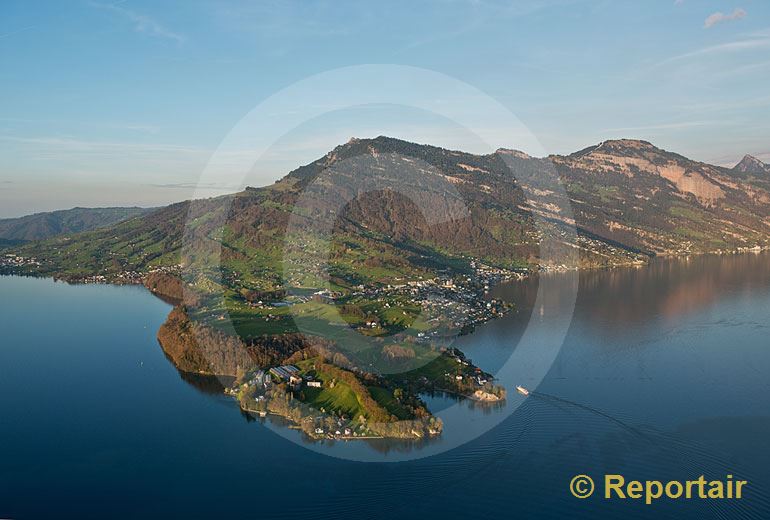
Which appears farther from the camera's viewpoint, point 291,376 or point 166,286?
point 166,286

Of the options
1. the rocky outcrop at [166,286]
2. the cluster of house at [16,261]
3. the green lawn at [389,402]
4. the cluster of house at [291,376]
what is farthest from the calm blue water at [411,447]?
the cluster of house at [16,261]

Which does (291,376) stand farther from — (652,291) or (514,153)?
(514,153)

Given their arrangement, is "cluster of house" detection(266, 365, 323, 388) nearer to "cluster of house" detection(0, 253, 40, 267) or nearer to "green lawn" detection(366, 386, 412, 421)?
"green lawn" detection(366, 386, 412, 421)

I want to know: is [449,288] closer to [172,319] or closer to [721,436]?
[172,319]

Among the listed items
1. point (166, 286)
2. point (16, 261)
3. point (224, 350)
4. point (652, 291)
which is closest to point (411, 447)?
point (224, 350)

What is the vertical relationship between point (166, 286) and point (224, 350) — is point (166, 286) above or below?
above

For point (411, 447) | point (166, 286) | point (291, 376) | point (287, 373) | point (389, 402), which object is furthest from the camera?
point (166, 286)

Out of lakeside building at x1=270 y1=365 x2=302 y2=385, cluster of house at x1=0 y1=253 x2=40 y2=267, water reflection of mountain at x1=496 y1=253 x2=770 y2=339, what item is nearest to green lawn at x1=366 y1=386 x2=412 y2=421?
lakeside building at x1=270 y1=365 x2=302 y2=385

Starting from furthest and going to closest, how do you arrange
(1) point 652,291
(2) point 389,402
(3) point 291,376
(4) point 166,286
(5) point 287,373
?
1. (4) point 166,286
2. (1) point 652,291
3. (5) point 287,373
4. (3) point 291,376
5. (2) point 389,402

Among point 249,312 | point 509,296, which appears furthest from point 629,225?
point 249,312
